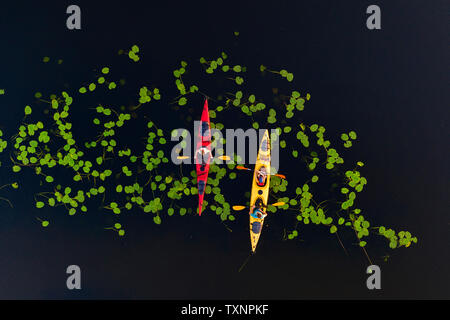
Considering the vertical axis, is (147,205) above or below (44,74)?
below

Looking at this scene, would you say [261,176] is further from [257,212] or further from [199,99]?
[199,99]

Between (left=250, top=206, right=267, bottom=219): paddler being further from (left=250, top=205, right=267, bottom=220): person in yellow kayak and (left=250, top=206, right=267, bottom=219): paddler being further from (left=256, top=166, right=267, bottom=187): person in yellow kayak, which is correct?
(left=256, top=166, right=267, bottom=187): person in yellow kayak

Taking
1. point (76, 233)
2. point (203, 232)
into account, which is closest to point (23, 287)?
point (76, 233)

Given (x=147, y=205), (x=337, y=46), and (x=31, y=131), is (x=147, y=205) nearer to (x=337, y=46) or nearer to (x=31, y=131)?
(x=31, y=131)

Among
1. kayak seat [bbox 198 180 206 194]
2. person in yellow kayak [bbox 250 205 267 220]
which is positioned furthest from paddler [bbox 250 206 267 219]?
kayak seat [bbox 198 180 206 194]

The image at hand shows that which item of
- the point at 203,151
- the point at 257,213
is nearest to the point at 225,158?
the point at 203,151

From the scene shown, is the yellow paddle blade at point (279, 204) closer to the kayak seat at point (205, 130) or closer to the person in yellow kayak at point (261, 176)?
the person in yellow kayak at point (261, 176)

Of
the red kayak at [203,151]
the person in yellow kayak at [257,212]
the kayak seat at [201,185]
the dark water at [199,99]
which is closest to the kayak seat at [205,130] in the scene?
the red kayak at [203,151]
